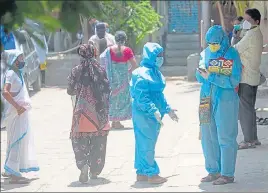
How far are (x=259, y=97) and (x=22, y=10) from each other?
1253 centimetres

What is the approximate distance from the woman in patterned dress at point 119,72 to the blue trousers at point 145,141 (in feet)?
14.3

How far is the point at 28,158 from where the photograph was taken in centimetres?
1001

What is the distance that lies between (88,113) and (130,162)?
59.5 inches

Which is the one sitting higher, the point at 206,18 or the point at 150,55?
the point at 206,18

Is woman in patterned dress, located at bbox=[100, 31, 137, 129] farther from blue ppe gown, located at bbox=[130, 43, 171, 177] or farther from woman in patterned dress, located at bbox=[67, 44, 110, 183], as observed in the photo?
blue ppe gown, located at bbox=[130, 43, 171, 177]

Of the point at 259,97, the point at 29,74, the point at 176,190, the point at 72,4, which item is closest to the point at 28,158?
the point at 176,190

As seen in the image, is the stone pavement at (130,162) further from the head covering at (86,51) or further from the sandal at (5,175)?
the head covering at (86,51)

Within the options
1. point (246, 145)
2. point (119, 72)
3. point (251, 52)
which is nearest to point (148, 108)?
point (251, 52)

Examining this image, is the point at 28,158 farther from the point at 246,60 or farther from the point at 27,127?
the point at 246,60

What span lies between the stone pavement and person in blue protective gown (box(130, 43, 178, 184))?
23 cm

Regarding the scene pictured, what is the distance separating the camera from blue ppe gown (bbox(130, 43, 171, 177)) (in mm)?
9109

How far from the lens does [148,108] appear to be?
907 centimetres

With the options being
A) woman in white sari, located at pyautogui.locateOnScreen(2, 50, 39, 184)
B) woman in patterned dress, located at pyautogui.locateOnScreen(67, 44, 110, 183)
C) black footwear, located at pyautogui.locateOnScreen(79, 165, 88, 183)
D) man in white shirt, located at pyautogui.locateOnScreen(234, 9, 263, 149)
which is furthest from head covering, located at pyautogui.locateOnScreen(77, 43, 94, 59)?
man in white shirt, located at pyautogui.locateOnScreen(234, 9, 263, 149)

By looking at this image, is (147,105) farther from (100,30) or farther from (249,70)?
(100,30)
